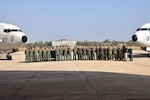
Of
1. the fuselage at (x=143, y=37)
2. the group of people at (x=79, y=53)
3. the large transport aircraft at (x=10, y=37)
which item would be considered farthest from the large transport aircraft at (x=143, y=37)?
the large transport aircraft at (x=10, y=37)

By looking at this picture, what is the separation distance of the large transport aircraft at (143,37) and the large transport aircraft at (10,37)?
10125 mm

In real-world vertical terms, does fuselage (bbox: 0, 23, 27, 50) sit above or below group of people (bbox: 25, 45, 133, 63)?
above

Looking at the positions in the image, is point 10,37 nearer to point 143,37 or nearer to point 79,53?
point 79,53

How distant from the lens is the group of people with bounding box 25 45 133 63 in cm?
2750

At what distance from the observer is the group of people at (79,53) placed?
27500 millimetres

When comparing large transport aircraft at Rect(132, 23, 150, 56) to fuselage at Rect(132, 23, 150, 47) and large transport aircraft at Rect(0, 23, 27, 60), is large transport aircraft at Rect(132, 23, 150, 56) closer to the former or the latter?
fuselage at Rect(132, 23, 150, 47)

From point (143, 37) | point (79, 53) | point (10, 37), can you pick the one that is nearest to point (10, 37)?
point (10, 37)

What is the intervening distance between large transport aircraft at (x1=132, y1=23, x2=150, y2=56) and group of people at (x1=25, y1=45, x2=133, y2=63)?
276cm

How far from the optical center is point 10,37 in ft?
99.8

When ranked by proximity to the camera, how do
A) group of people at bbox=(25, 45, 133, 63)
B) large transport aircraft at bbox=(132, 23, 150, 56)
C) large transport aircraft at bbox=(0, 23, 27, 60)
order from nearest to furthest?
group of people at bbox=(25, 45, 133, 63) → large transport aircraft at bbox=(0, 23, 27, 60) → large transport aircraft at bbox=(132, 23, 150, 56)

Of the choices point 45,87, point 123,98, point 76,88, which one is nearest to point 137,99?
point 123,98

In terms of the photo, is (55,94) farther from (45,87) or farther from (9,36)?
(9,36)

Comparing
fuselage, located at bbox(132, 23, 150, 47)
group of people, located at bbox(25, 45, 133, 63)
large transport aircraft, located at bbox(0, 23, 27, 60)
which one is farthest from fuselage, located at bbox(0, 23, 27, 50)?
fuselage, located at bbox(132, 23, 150, 47)

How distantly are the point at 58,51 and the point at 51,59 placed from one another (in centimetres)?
111
